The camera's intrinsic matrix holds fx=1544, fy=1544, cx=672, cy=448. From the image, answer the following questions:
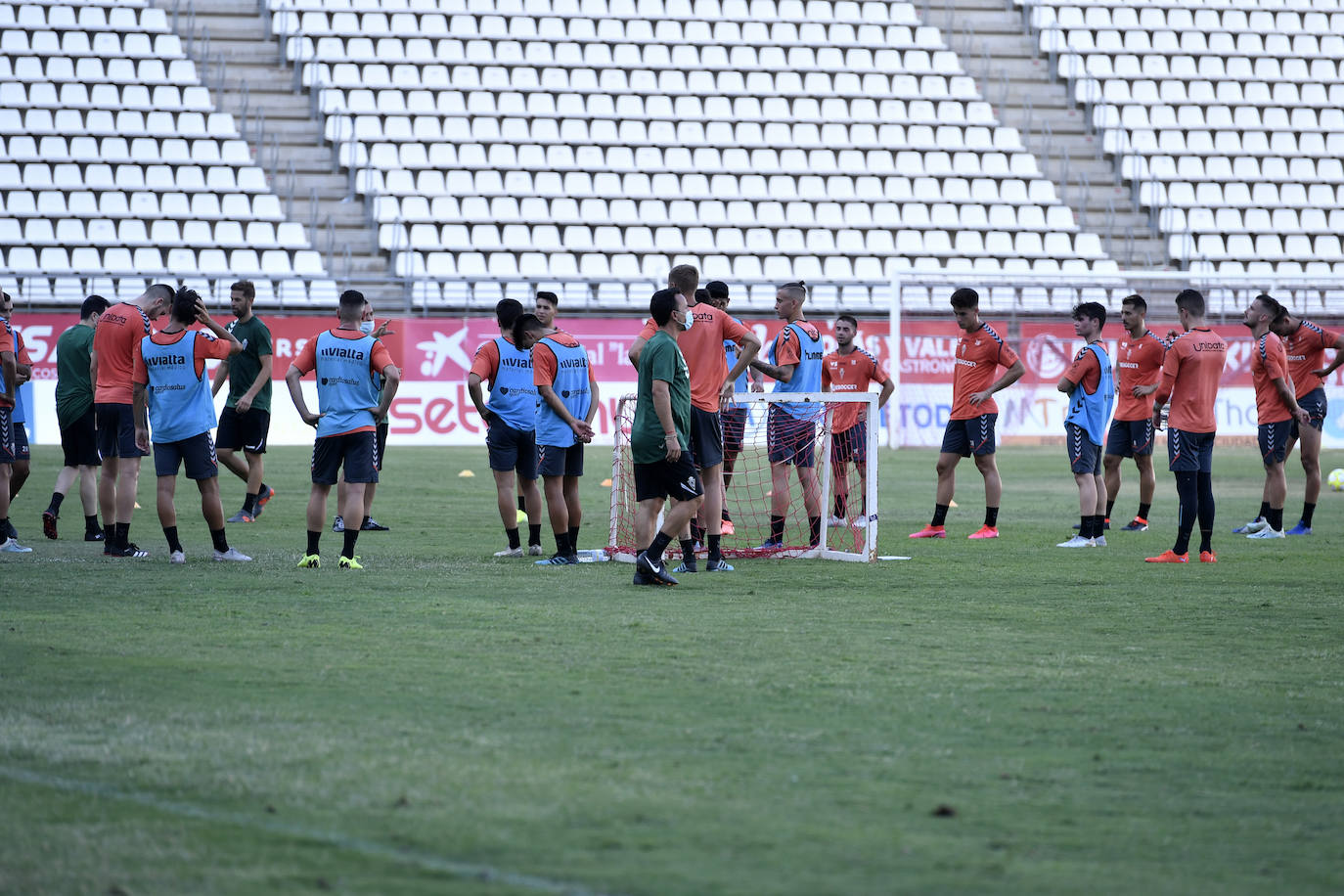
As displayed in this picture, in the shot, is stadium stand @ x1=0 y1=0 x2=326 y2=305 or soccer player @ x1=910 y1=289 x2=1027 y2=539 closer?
soccer player @ x1=910 y1=289 x2=1027 y2=539

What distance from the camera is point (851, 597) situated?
8844 mm

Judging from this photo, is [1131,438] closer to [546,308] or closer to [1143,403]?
[1143,403]

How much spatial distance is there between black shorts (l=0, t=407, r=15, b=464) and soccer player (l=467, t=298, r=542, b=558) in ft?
11.3

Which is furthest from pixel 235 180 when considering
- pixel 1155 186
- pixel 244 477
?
pixel 1155 186

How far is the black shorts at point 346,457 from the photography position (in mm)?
9688

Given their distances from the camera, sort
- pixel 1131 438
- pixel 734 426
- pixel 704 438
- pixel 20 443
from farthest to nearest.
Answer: pixel 1131 438 < pixel 734 426 < pixel 20 443 < pixel 704 438

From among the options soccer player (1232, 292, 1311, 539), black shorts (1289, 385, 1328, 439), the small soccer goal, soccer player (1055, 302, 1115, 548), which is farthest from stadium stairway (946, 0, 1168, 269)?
the small soccer goal

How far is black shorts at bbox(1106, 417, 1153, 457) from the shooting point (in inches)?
512

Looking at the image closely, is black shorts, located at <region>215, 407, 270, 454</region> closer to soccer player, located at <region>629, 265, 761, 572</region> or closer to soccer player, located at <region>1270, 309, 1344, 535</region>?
soccer player, located at <region>629, 265, 761, 572</region>

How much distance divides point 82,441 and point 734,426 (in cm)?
509

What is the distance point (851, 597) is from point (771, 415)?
332 cm

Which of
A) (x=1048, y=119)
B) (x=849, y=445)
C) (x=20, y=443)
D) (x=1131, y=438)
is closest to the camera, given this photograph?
(x=20, y=443)

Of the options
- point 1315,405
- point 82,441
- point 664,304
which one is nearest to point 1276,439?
point 1315,405

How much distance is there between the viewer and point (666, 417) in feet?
30.0
